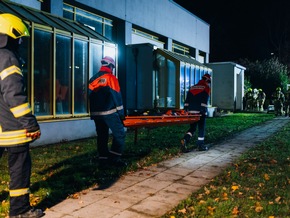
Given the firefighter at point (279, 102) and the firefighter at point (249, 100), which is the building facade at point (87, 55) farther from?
the firefighter at point (249, 100)

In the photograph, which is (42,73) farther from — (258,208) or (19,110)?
(258,208)

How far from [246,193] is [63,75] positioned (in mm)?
7172

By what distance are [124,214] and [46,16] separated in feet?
26.7

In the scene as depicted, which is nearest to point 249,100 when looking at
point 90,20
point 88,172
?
point 90,20

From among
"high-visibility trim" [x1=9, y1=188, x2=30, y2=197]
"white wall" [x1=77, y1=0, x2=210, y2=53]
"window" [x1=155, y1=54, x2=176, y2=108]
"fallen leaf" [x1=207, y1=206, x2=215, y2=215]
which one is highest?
"white wall" [x1=77, y1=0, x2=210, y2=53]

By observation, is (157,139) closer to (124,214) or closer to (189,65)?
(124,214)

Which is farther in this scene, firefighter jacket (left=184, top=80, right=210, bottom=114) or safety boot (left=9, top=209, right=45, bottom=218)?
firefighter jacket (left=184, top=80, right=210, bottom=114)

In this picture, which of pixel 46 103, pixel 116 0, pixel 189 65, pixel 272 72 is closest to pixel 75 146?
pixel 46 103

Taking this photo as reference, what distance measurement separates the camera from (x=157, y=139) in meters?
10.6

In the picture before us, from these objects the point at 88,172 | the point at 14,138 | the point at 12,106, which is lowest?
the point at 88,172

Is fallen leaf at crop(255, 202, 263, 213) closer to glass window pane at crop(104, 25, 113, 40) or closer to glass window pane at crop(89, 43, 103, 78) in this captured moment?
glass window pane at crop(89, 43, 103, 78)

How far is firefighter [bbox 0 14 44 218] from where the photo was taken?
3.62m

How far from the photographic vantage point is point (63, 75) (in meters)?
10.6

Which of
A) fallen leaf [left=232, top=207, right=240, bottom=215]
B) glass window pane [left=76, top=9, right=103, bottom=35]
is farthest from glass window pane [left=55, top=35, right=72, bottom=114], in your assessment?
fallen leaf [left=232, top=207, right=240, bottom=215]
